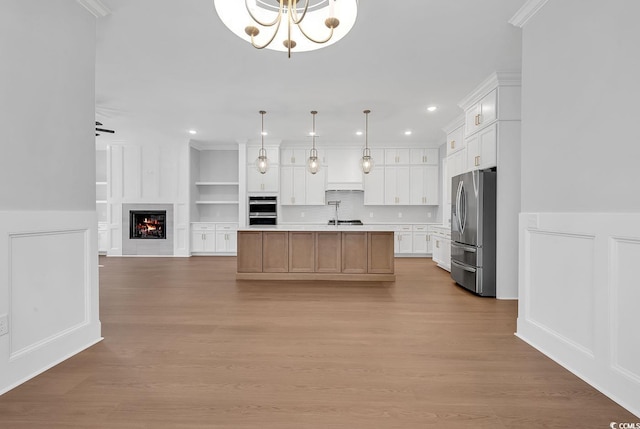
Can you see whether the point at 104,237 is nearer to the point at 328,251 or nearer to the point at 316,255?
the point at 316,255

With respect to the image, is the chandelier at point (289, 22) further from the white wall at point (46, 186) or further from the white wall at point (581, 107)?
the white wall at point (581, 107)

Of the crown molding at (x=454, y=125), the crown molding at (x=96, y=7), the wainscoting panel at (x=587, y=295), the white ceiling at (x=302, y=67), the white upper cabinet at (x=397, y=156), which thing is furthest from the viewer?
the white upper cabinet at (x=397, y=156)

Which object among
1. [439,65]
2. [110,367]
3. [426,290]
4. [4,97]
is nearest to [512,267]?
[426,290]

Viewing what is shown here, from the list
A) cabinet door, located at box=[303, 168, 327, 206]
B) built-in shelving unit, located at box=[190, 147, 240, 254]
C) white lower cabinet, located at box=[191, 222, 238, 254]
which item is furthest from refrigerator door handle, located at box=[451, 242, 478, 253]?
built-in shelving unit, located at box=[190, 147, 240, 254]

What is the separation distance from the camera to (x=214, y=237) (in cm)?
815

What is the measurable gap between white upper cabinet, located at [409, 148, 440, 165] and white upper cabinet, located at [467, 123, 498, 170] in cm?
327

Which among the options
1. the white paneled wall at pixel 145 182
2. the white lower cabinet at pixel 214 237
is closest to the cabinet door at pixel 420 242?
the white lower cabinet at pixel 214 237

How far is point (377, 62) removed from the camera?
12.1 feet

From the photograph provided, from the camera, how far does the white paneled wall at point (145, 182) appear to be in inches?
314

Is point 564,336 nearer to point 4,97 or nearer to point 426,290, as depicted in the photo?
point 426,290

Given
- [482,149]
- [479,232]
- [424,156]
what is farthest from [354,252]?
[424,156]

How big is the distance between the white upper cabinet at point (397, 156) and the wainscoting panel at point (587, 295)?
18.3 feet

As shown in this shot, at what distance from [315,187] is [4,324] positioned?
667cm

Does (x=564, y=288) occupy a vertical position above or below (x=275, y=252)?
above
